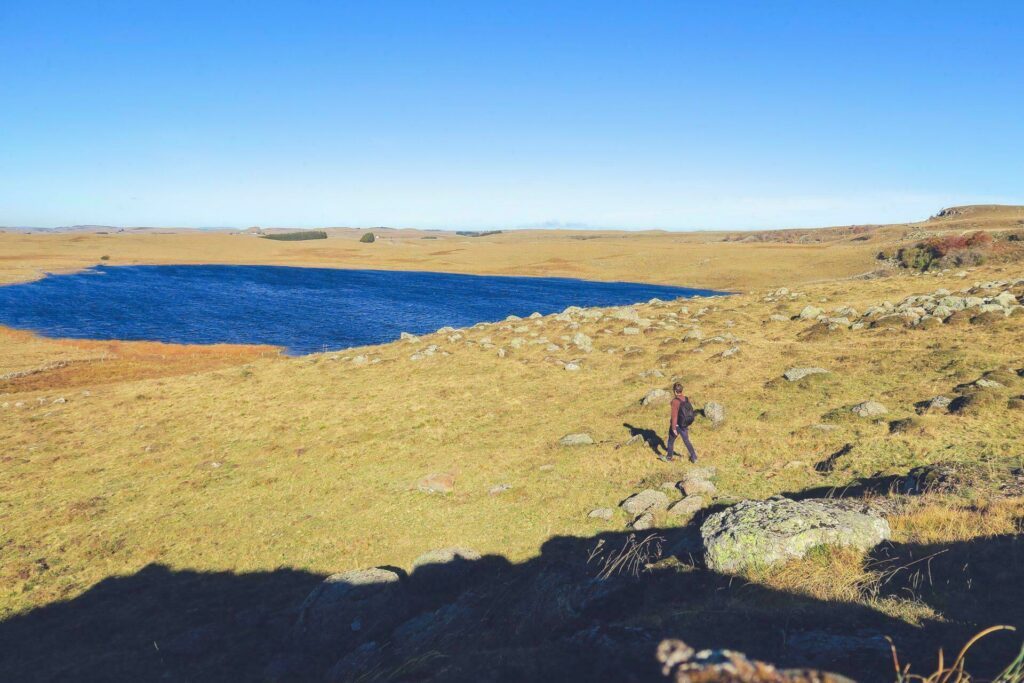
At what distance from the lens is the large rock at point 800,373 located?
26.0 metres

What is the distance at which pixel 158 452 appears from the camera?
82.4ft

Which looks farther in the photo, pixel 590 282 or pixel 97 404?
pixel 590 282

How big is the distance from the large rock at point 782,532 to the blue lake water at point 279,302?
5627cm

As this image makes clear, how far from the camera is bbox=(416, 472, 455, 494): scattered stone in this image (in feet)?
62.9

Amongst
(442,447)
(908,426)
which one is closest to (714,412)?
(908,426)

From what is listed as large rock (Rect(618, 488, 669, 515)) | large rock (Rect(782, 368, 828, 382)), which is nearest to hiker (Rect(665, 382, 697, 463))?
large rock (Rect(618, 488, 669, 515))

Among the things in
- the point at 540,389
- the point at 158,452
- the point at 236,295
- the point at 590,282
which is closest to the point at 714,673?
the point at 540,389

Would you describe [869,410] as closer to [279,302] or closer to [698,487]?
[698,487]

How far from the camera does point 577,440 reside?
22125mm

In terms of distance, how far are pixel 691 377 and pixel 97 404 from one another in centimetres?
3514

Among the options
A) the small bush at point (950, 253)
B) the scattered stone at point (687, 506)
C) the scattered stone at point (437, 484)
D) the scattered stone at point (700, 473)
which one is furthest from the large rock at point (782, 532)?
the small bush at point (950, 253)

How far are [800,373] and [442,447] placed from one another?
695 inches

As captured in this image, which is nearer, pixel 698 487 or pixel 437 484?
pixel 698 487

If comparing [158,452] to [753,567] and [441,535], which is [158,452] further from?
[753,567]
